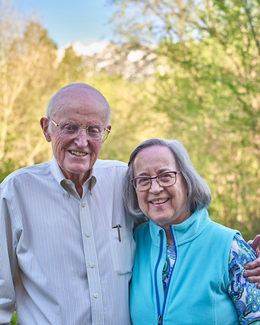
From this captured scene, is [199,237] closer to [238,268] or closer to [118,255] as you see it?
[238,268]

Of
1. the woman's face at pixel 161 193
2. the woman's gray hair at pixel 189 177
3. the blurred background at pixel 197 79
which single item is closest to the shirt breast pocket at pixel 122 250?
the woman's face at pixel 161 193

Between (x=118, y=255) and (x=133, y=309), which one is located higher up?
(x=118, y=255)

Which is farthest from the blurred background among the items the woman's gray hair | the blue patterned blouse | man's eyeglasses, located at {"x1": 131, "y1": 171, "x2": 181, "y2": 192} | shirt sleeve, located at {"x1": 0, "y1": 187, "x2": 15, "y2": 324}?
shirt sleeve, located at {"x1": 0, "y1": 187, "x2": 15, "y2": 324}

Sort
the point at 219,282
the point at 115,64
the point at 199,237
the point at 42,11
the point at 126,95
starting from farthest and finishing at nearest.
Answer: the point at 126,95
the point at 42,11
the point at 115,64
the point at 199,237
the point at 219,282

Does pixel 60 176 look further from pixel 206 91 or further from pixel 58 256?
pixel 206 91

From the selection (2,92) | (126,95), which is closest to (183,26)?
(2,92)

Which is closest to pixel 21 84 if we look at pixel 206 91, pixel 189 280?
pixel 206 91

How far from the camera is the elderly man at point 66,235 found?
2.10 meters

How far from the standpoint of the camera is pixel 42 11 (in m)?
20.4

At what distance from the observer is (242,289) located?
1.99 metres

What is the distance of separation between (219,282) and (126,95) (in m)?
20.5

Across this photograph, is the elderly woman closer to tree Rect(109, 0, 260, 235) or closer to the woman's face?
the woman's face

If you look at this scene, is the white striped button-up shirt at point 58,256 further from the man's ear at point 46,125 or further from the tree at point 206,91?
the tree at point 206,91

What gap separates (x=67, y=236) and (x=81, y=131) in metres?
0.54
